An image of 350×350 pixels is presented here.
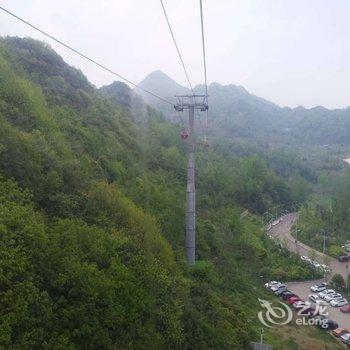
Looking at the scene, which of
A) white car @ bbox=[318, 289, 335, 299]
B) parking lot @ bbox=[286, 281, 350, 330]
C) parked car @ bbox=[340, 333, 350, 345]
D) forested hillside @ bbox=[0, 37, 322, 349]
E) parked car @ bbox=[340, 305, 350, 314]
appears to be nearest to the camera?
forested hillside @ bbox=[0, 37, 322, 349]

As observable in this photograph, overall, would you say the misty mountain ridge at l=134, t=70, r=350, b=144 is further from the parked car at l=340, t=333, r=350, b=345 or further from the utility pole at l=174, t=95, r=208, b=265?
the utility pole at l=174, t=95, r=208, b=265

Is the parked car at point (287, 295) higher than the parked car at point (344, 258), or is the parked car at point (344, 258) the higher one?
the parked car at point (287, 295)

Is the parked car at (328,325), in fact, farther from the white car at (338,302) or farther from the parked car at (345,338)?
the white car at (338,302)

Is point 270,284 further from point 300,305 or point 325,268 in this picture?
point 325,268

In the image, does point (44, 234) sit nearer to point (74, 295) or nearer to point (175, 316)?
point (74, 295)

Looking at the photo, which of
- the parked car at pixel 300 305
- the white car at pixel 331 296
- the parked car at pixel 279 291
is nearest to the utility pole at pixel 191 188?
the parked car at pixel 300 305

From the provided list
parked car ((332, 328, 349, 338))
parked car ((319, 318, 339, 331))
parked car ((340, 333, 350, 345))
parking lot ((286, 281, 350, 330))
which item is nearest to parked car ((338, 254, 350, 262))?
parking lot ((286, 281, 350, 330))

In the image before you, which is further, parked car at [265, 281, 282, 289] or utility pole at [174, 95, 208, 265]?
parked car at [265, 281, 282, 289]
